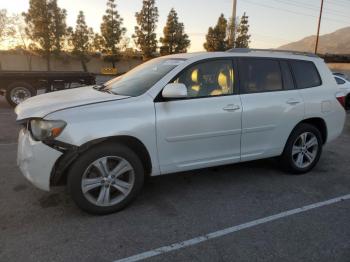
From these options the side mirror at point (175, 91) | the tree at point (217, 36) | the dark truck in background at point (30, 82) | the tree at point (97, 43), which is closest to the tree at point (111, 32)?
the tree at point (97, 43)

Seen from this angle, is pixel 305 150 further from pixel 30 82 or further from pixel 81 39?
pixel 81 39

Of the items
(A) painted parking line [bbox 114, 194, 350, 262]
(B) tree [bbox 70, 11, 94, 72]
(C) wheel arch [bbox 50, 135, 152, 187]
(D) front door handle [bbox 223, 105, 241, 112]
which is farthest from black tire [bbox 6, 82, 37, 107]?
(B) tree [bbox 70, 11, 94, 72]

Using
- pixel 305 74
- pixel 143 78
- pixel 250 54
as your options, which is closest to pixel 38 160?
pixel 143 78

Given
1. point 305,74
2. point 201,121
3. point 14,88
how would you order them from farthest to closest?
point 14,88 → point 305,74 → point 201,121

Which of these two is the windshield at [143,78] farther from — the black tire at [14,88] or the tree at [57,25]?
the tree at [57,25]

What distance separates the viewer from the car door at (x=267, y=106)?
423cm

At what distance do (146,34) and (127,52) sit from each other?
12.6 feet

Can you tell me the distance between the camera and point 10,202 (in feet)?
12.3

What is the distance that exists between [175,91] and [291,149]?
2.15 m

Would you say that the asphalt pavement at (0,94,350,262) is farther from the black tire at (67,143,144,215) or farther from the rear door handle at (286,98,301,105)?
the rear door handle at (286,98,301,105)

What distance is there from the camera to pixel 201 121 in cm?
382

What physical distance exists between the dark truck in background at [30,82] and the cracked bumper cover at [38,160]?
323 inches

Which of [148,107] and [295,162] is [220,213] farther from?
[295,162]

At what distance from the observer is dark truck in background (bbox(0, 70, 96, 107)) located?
10.7 m
